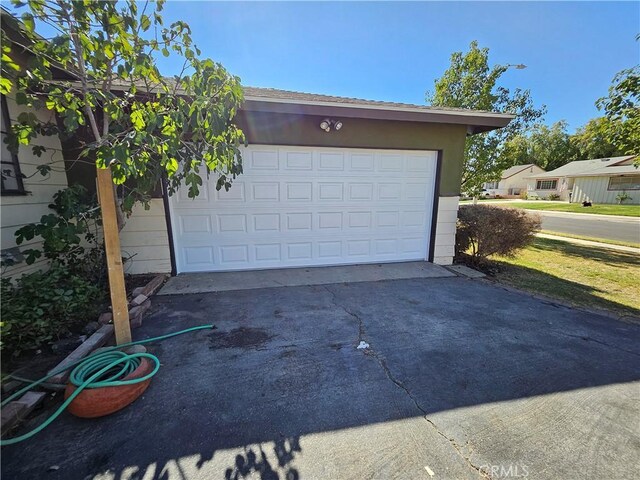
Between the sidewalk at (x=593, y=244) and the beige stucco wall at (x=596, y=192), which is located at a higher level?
the beige stucco wall at (x=596, y=192)

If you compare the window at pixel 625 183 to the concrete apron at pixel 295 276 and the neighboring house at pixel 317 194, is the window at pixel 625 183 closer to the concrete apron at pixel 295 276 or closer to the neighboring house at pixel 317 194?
Answer: the neighboring house at pixel 317 194

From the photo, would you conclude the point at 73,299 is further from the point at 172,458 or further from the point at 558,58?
the point at 558,58

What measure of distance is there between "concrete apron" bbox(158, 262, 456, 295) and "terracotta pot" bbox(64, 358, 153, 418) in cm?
222

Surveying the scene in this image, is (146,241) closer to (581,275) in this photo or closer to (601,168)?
(581,275)

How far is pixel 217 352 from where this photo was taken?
103 inches

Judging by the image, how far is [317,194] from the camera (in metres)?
5.08

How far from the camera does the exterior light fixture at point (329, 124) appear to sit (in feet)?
15.1

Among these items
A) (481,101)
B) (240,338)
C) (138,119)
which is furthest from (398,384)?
(481,101)

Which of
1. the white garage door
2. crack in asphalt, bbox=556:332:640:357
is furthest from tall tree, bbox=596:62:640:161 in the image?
crack in asphalt, bbox=556:332:640:357

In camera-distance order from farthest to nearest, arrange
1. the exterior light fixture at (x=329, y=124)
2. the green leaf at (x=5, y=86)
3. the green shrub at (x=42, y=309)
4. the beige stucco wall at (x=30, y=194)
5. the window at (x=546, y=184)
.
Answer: the window at (x=546, y=184), the exterior light fixture at (x=329, y=124), the beige stucco wall at (x=30, y=194), the green shrub at (x=42, y=309), the green leaf at (x=5, y=86)

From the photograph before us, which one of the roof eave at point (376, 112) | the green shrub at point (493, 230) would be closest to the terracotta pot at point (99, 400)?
the roof eave at point (376, 112)

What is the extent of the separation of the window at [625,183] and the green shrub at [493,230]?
2918 centimetres

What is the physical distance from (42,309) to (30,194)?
6.54 ft

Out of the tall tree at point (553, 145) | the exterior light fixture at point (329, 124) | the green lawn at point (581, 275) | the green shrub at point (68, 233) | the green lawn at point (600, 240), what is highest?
the tall tree at point (553, 145)
